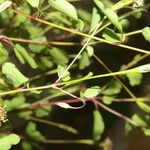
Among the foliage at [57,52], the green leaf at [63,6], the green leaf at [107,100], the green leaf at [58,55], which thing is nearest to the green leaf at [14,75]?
the foliage at [57,52]

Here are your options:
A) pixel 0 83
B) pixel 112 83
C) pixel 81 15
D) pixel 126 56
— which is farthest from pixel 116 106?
pixel 0 83

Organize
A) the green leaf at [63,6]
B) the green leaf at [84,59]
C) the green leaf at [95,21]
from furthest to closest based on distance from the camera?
1. the green leaf at [84,59]
2. the green leaf at [95,21]
3. the green leaf at [63,6]

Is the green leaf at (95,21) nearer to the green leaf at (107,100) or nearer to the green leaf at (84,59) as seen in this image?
the green leaf at (84,59)

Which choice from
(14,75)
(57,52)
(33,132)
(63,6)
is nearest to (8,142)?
(14,75)

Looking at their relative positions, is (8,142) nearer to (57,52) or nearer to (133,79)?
(57,52)

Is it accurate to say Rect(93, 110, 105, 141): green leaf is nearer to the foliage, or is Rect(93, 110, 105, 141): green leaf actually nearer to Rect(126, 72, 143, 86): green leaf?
the foliage

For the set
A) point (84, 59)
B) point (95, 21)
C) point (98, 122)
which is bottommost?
point (98, 122)

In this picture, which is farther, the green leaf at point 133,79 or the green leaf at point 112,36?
the green leaf at point 133,79

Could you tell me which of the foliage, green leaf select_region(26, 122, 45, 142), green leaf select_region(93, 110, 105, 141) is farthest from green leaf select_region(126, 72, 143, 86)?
green leaf select_region(26, 122, 45, 142)

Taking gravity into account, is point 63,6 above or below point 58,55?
above
